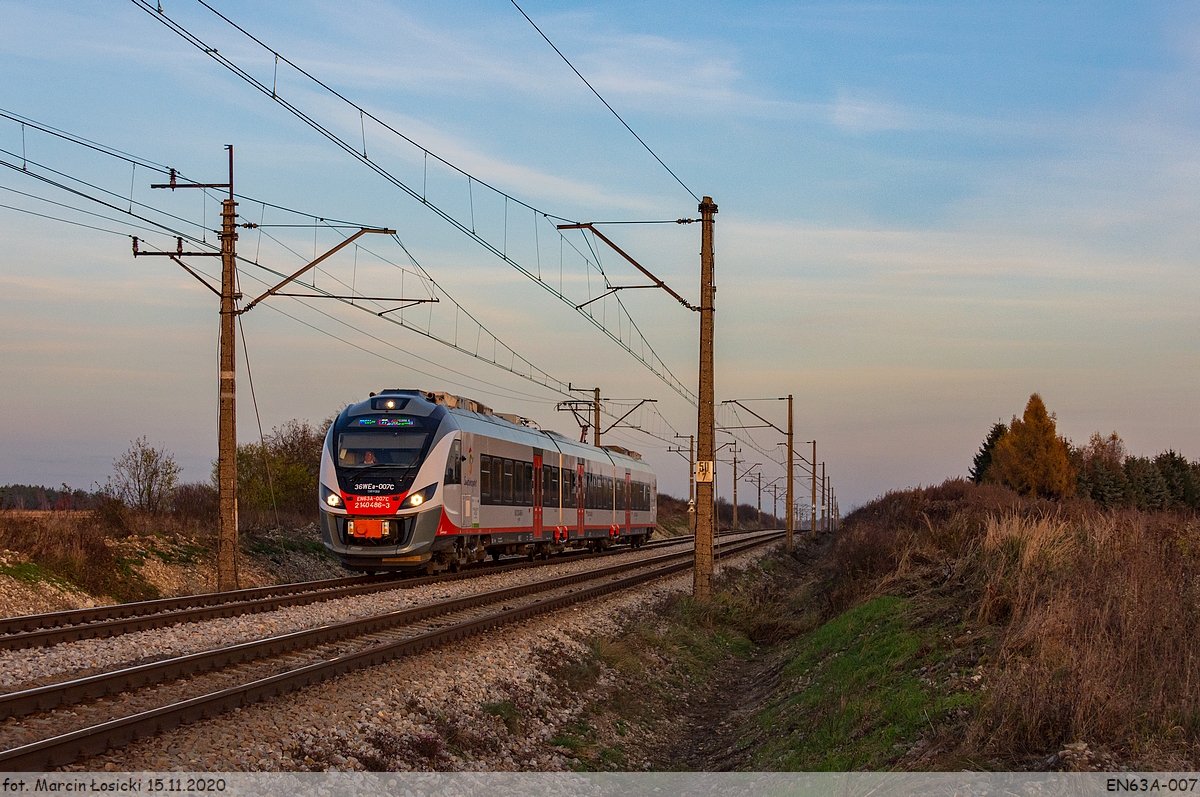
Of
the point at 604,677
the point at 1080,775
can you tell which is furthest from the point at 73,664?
the point at 1080,775

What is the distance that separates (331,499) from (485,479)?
4.06 m

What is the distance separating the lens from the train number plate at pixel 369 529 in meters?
20.6

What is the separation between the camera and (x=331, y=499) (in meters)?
21.0

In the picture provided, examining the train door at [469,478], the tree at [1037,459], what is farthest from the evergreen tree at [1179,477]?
the train door at [469,478]

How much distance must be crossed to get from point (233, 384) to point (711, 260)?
394 inches

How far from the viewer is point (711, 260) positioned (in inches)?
838

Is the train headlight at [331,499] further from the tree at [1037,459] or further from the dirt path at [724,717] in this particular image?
the tree at [1037,459]

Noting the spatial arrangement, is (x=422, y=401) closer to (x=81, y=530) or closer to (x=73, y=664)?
(x=81, y=530)

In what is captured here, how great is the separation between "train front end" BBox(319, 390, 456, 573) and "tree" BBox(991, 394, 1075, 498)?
72.4 meters

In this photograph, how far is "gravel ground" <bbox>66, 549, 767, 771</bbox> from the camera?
7.50 m

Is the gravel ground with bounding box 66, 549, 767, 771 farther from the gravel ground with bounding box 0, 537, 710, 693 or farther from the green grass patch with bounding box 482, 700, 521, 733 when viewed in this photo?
the gravel ground with bounding box 0, 537, 710, 693

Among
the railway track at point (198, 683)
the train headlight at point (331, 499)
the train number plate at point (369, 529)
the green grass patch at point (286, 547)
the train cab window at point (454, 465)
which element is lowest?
the green grass patch at point (286, 547)

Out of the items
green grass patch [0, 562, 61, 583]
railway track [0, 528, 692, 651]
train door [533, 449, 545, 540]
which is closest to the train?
train door [533, 449, 545, 540]

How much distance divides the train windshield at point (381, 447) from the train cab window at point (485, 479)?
2703 mm
